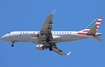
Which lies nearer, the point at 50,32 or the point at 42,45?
the point at 50,32

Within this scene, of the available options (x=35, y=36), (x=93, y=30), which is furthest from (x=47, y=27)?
(x=93, y=30)

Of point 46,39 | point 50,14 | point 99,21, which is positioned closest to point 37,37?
point 46,39

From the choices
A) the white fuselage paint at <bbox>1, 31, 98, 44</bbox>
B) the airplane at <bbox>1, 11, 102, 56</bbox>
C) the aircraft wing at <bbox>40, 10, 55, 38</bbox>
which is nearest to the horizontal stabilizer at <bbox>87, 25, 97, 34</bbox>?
the airplane at <bbox>1, 11, 102, 56</bbox>

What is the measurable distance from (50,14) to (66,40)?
11.7 m

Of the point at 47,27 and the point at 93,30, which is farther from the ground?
the point at 47,27

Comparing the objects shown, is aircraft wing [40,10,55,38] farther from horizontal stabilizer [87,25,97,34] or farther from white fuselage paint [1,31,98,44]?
horizontal stabilizer [87,25,97,34]

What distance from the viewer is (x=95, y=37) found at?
9612 cm

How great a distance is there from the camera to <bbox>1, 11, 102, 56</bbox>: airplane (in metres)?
95.4

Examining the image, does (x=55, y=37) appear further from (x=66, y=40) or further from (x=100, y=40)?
(x=100, y=40)

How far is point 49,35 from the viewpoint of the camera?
9750 cm

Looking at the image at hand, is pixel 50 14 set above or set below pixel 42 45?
above

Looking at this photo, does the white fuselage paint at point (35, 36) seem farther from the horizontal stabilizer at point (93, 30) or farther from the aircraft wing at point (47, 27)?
the horizontal stabilizer at point (93, 30)

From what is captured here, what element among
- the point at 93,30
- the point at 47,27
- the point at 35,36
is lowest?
the point at 35,36

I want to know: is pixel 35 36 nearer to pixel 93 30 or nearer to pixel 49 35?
pixel 49 35
